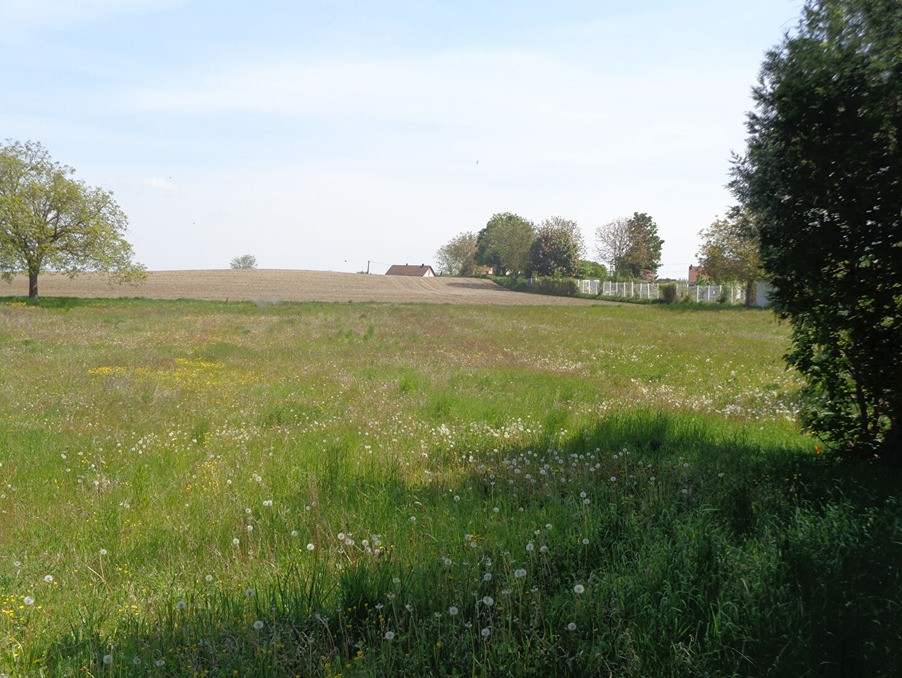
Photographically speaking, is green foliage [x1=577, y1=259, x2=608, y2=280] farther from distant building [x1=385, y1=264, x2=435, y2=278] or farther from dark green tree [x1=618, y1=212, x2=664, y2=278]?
distant building [x1=385, y1=264, x2=435, y2=278]

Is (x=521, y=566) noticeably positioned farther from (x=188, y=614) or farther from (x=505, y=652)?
(x=188, y=614)

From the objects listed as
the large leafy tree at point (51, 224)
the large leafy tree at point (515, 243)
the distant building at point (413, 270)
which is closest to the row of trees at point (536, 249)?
the large leafy tree at point (515, 243)

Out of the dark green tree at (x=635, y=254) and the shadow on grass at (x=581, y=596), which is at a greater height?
the dark green tree at (x=635, y=254)

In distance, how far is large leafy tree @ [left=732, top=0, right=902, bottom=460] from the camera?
19.3ft

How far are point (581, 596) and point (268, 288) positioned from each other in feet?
237

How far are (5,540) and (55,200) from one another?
44.7 metres

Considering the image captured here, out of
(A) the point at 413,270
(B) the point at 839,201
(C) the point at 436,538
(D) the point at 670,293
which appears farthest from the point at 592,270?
Answer: (C) the point at 436,538

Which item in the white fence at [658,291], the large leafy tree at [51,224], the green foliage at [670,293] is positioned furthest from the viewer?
the green foliage at [670,293]

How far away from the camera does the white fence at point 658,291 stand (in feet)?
203

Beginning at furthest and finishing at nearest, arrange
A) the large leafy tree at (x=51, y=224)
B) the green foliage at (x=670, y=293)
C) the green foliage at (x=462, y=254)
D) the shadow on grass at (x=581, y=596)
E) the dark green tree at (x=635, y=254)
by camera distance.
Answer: the green foliage at (x=462, y=254), the dark green tree at (x=635, y=254), the green foliage at (x=670, y=293), the large leafy tree at (x=51, y=224), the shadow on grass at (x=581, y=596)

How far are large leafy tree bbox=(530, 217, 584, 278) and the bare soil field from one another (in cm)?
1150

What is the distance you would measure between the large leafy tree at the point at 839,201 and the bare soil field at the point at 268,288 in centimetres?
5005

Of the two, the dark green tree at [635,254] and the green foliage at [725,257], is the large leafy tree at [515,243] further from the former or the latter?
the green foliage at [725,257]

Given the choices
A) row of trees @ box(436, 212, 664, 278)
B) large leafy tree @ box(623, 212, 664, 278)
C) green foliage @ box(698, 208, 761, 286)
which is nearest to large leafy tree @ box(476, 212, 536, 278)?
row of trees @ box(436, 212, 664, 278)
